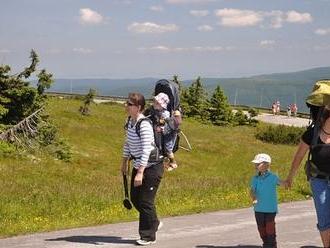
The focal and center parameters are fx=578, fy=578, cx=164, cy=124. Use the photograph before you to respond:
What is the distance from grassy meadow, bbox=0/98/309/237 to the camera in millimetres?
10469

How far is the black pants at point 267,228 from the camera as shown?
7070 mm

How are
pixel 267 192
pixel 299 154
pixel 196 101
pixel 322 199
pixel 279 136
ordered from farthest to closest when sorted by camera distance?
pixel 196 101 → pixel 279 136 → pixel 267 192 → pixel 299 154 → pixel 322 199

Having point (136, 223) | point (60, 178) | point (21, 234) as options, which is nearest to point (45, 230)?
point (21, 234)

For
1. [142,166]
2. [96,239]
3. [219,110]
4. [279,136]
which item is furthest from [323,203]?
[219,110]

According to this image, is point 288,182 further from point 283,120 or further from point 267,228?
point 283,120

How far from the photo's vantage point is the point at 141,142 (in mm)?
7434

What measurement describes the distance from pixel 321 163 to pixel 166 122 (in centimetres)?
270

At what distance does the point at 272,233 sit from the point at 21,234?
3686 mm

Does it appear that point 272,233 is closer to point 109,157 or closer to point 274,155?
point 109,157

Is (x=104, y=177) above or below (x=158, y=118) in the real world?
below

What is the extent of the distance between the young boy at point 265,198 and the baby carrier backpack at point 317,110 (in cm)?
104

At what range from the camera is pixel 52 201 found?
12.3 metres

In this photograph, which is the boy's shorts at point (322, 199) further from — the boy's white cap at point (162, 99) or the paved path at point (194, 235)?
the boy's white cap at point (162, 99)

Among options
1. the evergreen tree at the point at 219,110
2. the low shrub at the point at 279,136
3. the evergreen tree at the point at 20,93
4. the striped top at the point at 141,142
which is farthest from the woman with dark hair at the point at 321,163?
the evergreen tree at the point at 219,110
